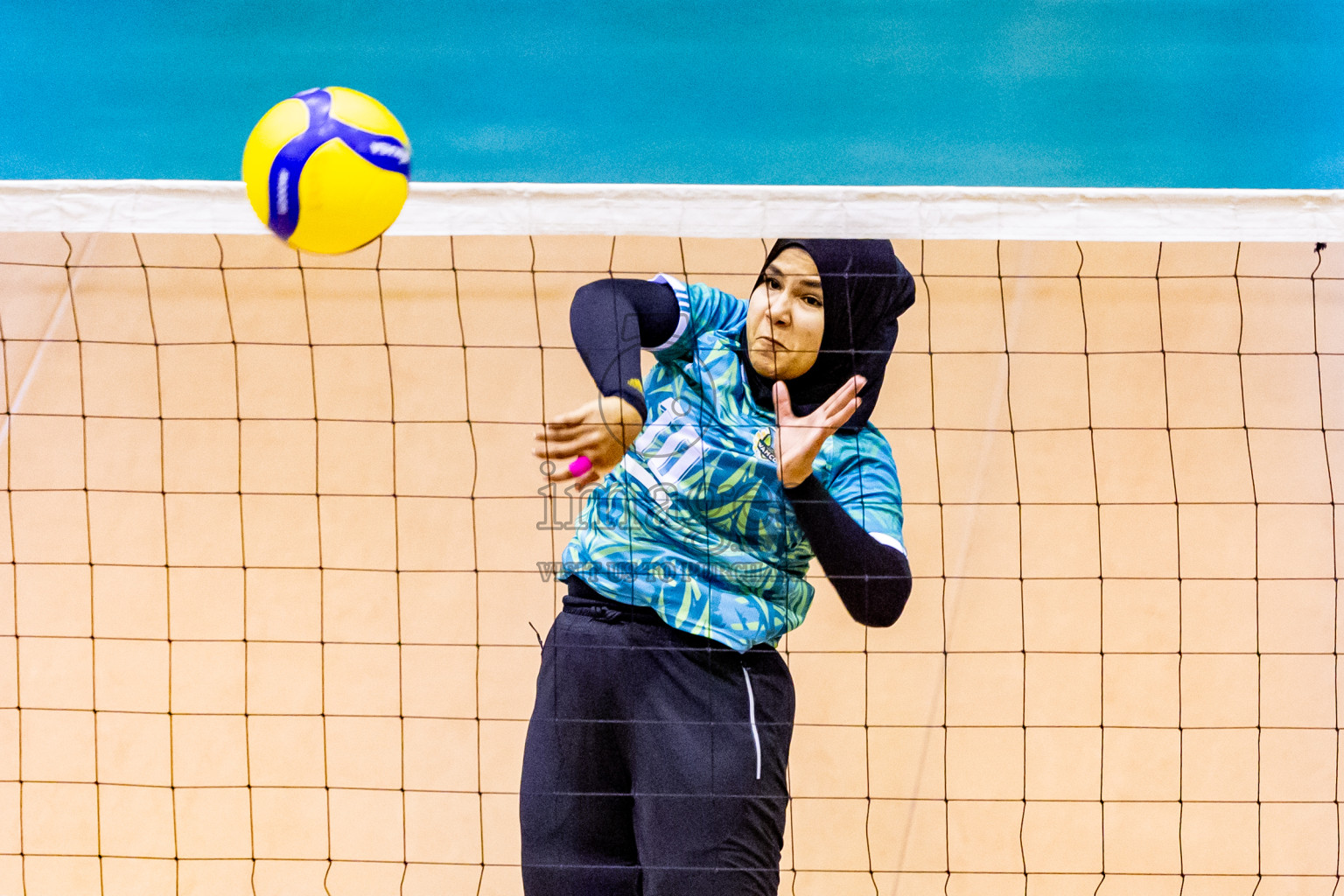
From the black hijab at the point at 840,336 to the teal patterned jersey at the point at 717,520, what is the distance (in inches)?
2.9

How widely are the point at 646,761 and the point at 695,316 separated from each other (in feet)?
2.65

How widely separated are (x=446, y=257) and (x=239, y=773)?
135 cm

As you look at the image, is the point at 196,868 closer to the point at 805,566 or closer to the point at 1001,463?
the point at 805,566

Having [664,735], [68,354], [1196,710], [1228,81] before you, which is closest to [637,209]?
[664,735]

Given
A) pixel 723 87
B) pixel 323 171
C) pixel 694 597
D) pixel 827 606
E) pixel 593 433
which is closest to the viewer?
pixel 593 433

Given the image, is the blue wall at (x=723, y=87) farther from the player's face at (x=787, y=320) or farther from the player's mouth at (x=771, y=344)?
the player's mouth at (x=771, y=344)

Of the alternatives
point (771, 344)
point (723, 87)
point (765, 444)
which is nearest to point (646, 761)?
point (765, 444)

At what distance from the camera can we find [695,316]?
2.01 m

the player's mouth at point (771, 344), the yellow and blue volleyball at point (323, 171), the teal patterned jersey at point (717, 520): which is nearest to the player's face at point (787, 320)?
the player's mouth at point (771, 344)

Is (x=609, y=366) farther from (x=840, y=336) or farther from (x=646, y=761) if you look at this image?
(x=646, y=761)

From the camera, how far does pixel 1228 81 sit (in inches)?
95.2

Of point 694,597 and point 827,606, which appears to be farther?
point 827,606

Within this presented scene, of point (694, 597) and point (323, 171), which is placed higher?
point (323, 171)

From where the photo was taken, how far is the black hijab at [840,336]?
6.61ft
